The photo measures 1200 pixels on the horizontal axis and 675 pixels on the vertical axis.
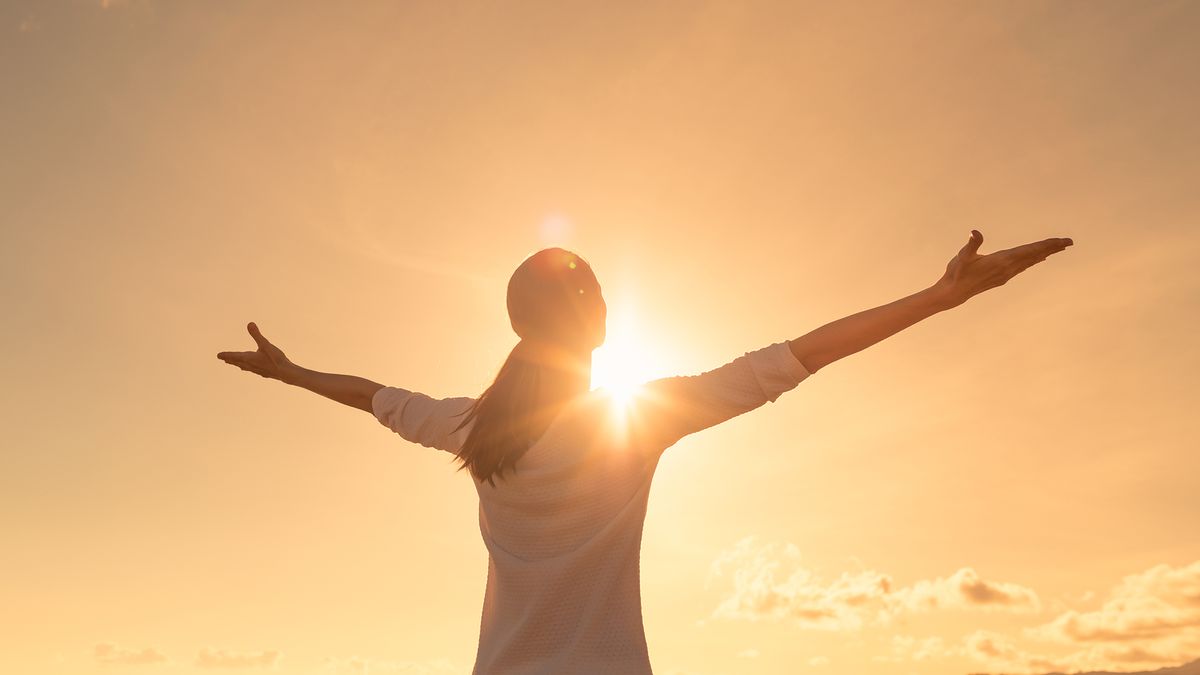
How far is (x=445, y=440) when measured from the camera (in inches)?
258

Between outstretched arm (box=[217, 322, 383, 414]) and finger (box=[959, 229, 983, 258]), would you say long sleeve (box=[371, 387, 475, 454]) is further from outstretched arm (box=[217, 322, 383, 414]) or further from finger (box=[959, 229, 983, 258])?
finger (box=[959, 229, 983, 258])

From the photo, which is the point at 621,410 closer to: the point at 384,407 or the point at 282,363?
the point at 384,407

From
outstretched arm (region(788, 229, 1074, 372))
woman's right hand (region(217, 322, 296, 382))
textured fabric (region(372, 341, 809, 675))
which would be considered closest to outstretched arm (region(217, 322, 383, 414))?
woman's right hand (region(217, 322, 296, 382))

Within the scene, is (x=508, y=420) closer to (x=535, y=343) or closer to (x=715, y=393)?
(x=535, y=343)

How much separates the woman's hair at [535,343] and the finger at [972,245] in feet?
6.58

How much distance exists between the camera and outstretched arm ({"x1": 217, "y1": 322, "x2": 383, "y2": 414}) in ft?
25.1

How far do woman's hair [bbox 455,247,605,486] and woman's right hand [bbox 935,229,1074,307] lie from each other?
1920mm

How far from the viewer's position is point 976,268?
5.45 meters

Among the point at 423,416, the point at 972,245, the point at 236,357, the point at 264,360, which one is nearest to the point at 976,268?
the point at 972,245

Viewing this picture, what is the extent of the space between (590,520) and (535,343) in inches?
43.2

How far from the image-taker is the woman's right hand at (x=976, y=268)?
17.7 feet

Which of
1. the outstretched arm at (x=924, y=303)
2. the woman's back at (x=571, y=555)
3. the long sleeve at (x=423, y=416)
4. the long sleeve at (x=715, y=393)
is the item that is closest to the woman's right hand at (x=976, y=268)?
the outstretched arm at (x=924, y=303)

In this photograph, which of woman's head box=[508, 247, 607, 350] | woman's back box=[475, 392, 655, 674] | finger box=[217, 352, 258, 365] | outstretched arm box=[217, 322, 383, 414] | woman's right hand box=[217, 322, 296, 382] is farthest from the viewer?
finger box=[217, 352, 258, 365]

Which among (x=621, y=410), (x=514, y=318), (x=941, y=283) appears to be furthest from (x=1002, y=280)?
(x=514, y=318)
